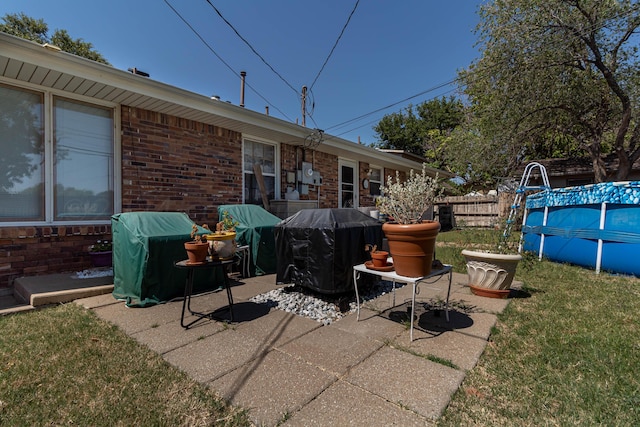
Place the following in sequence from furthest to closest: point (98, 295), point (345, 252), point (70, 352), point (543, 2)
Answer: point (543, 2) → point (98, 295) → point (345, 252) → point (70, 352)

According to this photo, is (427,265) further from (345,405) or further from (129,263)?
(129,263)

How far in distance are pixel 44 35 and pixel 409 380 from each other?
23.6 m

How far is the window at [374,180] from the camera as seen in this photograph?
10870 mm

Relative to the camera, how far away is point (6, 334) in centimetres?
272

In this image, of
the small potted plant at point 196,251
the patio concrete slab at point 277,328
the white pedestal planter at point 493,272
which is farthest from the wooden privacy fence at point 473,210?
the small potted plant at point 196,251

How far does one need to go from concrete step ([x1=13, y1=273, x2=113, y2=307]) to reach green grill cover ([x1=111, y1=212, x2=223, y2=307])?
1.11 feet

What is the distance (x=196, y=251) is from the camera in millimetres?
2973

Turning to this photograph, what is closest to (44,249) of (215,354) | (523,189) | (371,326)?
(215,354)

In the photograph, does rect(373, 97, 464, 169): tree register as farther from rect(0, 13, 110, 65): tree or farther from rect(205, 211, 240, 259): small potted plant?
rect(205, 211, 240, 259): small potted plant

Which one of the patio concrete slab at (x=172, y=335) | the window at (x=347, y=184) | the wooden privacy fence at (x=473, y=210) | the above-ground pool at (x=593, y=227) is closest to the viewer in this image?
the patio concrete slab at (x=172, y=335)

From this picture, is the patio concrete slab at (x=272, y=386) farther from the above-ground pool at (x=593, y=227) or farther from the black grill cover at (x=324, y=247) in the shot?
the above-ground pool at (x=593, y=227)

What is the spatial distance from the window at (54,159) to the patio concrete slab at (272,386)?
4.09 m

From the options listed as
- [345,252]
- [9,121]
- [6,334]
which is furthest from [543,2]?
[6,334]

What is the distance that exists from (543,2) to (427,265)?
31.6ft
